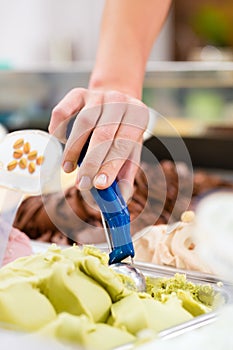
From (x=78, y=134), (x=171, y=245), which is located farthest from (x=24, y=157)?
(x=171, y=245)

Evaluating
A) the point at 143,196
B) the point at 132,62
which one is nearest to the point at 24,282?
the point at 143,196

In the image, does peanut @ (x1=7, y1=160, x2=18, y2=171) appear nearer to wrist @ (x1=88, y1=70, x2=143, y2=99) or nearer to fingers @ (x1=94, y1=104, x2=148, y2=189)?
fingers @ (x1=94, y1=104, x2=148, y2=189)

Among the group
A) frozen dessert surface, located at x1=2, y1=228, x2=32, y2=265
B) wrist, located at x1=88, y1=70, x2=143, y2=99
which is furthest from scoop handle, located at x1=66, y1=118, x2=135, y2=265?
wrist, located at x1=88, y1=70, x2=143, y2=99

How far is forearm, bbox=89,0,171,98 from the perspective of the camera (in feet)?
5.35

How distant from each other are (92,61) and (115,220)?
521 cm

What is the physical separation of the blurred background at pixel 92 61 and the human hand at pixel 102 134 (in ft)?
4.69

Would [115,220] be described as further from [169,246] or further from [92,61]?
[92,61]

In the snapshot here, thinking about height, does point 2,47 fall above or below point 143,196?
below

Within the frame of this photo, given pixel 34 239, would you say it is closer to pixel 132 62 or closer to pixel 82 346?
pixel 132 62

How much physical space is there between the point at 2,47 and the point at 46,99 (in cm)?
277

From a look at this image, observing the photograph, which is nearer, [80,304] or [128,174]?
[80,304]

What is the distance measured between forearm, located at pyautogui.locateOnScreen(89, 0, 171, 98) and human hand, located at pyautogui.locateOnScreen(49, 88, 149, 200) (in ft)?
0.81

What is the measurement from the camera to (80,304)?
889mm

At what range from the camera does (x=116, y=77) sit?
63.9 inches
